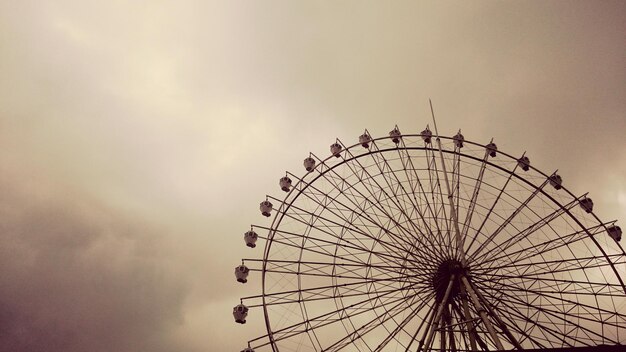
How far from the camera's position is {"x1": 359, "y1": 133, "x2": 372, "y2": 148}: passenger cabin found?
21067 mm

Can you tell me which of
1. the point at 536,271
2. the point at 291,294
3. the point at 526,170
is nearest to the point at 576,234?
the point at 536,271

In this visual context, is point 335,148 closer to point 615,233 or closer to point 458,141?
point 458,141

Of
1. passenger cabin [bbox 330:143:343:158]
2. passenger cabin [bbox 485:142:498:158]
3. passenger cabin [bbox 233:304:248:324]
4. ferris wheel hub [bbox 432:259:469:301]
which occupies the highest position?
passenger cabin [bbox 330:143:343:158]

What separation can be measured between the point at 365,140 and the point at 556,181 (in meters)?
9.90

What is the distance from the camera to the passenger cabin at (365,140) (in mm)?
21067

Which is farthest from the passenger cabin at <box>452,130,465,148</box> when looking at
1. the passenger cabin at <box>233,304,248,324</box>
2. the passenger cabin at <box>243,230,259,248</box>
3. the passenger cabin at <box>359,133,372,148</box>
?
the passenger cabin at <box>233,304,248,324</box>

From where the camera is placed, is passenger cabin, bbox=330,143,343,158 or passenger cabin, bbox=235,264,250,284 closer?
passenger cabin, bbox=235,264,250,284

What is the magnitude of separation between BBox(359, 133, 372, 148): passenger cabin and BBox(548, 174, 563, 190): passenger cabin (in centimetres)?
928

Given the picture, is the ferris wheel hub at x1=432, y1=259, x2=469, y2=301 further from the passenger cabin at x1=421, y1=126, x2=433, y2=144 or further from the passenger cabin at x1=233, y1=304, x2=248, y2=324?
the passenger cabin at x1=233, y1=304, x2=248, y2=324

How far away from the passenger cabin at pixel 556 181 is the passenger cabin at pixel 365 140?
30.5 feet

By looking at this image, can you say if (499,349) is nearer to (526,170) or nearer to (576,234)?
(576,234)

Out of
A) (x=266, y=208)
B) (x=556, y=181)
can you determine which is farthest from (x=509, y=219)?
(x=266, y=208)

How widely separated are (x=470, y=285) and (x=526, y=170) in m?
8.39

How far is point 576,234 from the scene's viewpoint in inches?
708
